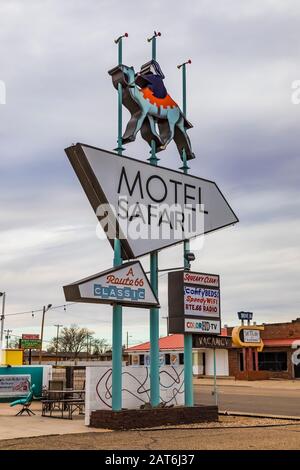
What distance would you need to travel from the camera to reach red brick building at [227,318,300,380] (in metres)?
50.7

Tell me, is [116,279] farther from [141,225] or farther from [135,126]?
[135,126]

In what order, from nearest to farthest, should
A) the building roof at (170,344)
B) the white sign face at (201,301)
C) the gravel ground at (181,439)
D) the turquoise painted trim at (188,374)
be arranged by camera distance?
the gravel ground at (181,439), the turquoise painted trim at (188,374), the white sign face at (201,301), the building roof at (170,344)

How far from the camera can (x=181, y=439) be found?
11.6 meters

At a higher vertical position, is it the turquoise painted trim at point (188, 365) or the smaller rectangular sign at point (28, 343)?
the smaller rectangular sign at point (28, 343)

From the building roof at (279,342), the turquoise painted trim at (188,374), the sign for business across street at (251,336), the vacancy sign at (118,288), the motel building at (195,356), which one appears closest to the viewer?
the vacancy sign at (118,288)

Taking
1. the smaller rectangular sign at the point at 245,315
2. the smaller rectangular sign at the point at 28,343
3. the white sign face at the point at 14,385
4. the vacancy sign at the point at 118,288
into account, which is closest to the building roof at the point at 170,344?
the smaller rectangular sign at the point at 245,315

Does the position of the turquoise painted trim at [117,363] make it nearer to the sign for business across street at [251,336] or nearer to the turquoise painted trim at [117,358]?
the turquoise painted trim at [117,358]

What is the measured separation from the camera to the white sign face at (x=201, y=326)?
51.5 feet

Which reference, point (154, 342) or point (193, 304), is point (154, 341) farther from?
point (193, 304)

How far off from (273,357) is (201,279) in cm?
3942

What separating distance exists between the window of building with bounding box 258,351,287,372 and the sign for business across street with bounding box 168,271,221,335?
3777 centimetres

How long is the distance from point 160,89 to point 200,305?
6.19 m

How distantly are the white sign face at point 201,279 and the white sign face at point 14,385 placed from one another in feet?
31.4
